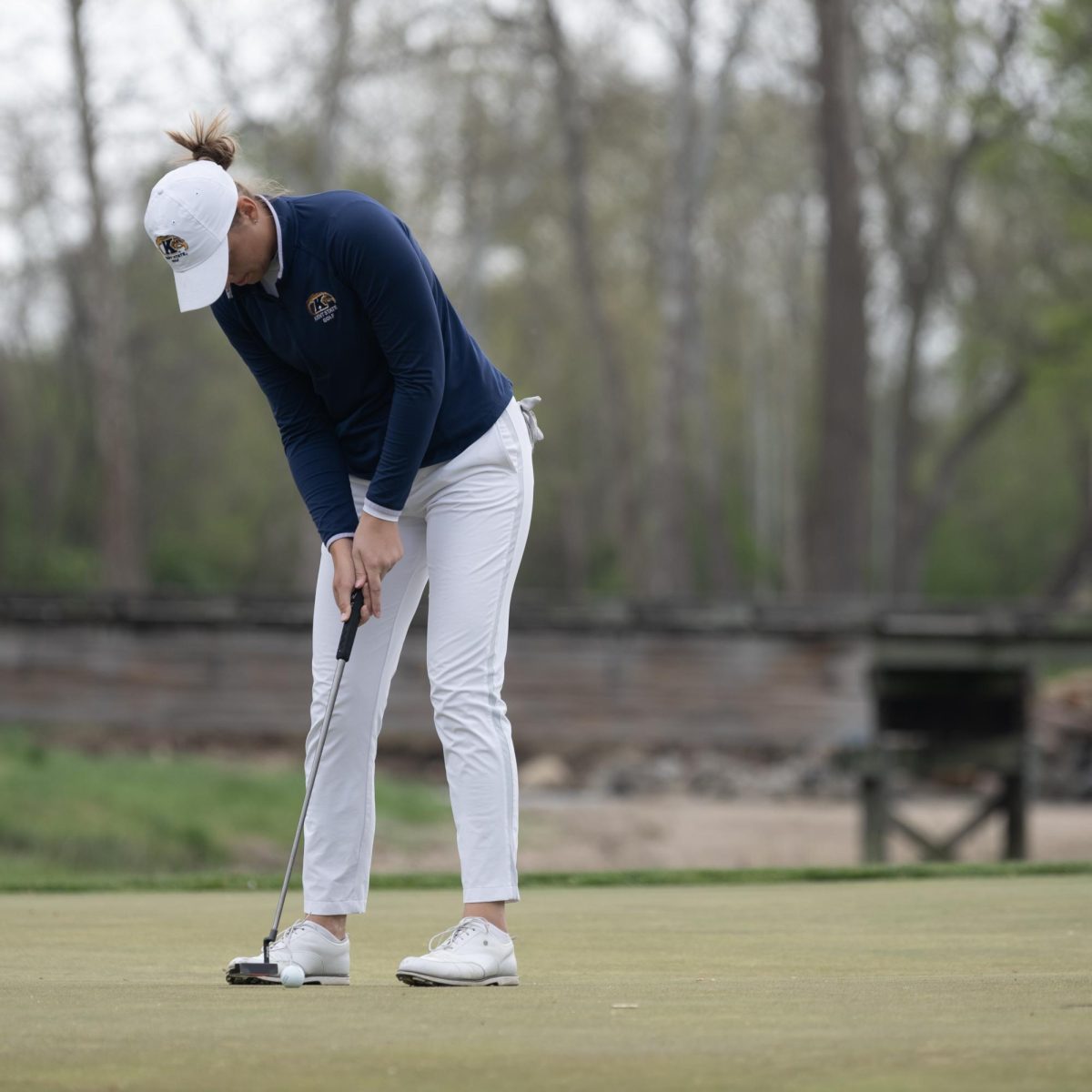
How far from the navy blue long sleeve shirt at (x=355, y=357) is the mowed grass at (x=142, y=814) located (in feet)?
27.7

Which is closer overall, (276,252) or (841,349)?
(276,252)

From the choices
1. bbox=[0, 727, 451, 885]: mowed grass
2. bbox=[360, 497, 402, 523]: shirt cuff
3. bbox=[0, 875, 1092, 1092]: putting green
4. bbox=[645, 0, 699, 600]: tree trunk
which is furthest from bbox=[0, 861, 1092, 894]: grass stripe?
bbox=[645, 0, 699, 600]: tree trunk

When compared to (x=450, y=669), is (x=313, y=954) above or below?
below

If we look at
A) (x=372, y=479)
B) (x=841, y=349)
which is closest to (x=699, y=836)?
(x=841, y=349)

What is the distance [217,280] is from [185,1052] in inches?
74.5

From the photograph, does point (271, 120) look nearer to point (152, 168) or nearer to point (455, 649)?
point (152, 168)

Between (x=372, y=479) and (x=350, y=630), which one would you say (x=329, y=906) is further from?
(x=372, y=479)

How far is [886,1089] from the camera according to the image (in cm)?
271

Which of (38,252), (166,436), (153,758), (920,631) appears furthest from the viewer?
(166,436)

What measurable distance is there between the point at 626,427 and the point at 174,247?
34010 millimetres

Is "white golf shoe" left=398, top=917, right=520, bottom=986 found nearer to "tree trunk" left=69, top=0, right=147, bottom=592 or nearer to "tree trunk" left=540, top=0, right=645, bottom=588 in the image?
"tree trunk" left=69, top=0, right=147, bottom=592

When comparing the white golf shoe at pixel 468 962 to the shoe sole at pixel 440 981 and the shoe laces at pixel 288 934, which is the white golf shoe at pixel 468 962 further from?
the shoe laces at pixel 288 934

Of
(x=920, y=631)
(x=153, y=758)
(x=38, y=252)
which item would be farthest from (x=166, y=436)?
(x=920, y=631)

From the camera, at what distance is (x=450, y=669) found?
4.57m
